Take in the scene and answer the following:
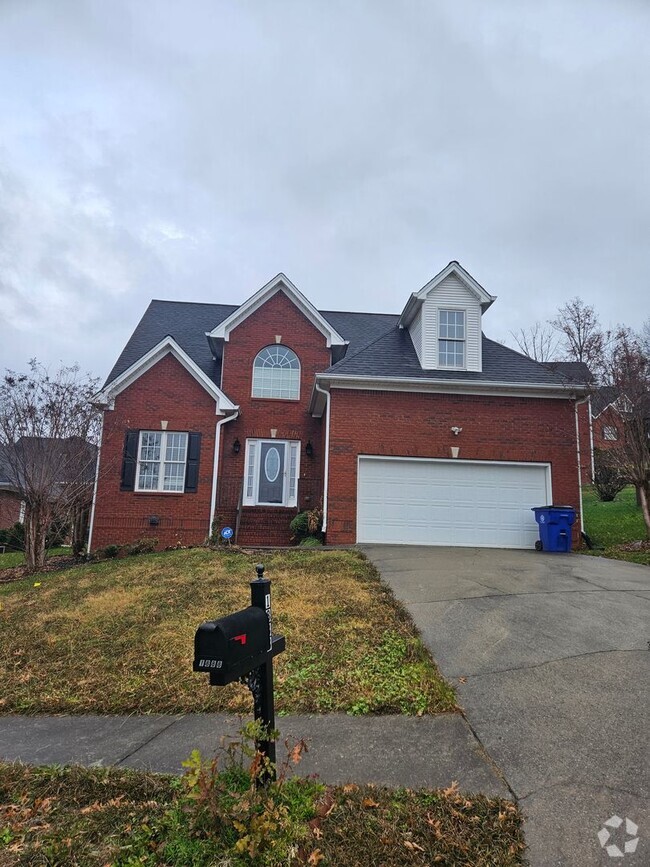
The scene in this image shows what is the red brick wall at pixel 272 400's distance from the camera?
14.1 meters

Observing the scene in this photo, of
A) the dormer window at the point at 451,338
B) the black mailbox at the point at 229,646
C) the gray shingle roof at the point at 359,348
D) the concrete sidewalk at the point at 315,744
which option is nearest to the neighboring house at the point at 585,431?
the gray shingle roof at the point at 359,348

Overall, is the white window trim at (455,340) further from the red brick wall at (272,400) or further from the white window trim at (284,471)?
the white window trim at (284,471)

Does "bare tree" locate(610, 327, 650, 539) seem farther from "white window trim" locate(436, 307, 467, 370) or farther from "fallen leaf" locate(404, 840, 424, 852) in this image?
"fallen leaf" locate(404, 840, 424, 852)

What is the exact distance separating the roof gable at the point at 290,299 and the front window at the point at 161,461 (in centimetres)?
361

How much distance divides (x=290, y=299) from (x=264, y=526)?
7.31 meters

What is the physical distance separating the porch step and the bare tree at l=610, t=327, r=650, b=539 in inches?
351

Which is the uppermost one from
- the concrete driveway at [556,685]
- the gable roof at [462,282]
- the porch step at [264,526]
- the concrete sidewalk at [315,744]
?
the gable roof at [462,282]

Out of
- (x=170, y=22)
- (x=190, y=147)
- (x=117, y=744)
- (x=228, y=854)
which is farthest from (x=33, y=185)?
(x=228, y=854)

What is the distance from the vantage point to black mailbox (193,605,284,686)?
193 cm

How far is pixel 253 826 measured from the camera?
6.57ft

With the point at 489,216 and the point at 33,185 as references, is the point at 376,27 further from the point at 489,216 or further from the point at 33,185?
the point at 33,185

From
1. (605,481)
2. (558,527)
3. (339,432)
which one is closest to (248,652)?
(339,432)

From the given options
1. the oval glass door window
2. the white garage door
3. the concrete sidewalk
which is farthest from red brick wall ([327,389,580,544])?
the concrete sidewalk

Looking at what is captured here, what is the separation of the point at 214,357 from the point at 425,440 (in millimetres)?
8229
